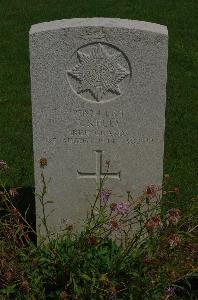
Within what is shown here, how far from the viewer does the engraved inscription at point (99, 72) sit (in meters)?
4.14

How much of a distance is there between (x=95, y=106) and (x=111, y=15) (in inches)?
247

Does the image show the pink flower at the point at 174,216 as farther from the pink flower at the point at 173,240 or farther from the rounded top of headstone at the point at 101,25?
the rounded top of headstone at the point at 101,25

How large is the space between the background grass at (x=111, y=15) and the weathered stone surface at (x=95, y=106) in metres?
1.08

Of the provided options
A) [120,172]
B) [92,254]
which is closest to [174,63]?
[120,172]

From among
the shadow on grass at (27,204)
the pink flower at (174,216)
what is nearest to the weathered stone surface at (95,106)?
the shadow on grass at (27,204)

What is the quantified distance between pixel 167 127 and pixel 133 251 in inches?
116

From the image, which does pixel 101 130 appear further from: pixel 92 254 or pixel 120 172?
pixel 92 254

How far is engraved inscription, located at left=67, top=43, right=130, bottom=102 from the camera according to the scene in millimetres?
4141

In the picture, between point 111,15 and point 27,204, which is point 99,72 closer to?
point 27,204

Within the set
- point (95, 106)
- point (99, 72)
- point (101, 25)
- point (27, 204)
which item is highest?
point (101, 25)

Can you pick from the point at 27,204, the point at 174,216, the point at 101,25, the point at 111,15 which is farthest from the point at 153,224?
the point at 111,15

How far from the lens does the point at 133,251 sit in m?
3.94

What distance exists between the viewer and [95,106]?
429 centimetres

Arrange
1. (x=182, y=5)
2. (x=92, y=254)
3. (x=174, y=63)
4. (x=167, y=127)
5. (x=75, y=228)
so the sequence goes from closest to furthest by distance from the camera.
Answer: (x=92, y=254), (x=75, y=228), (x=167, y=127), (x=174, y=63), (x=182, y=5)
